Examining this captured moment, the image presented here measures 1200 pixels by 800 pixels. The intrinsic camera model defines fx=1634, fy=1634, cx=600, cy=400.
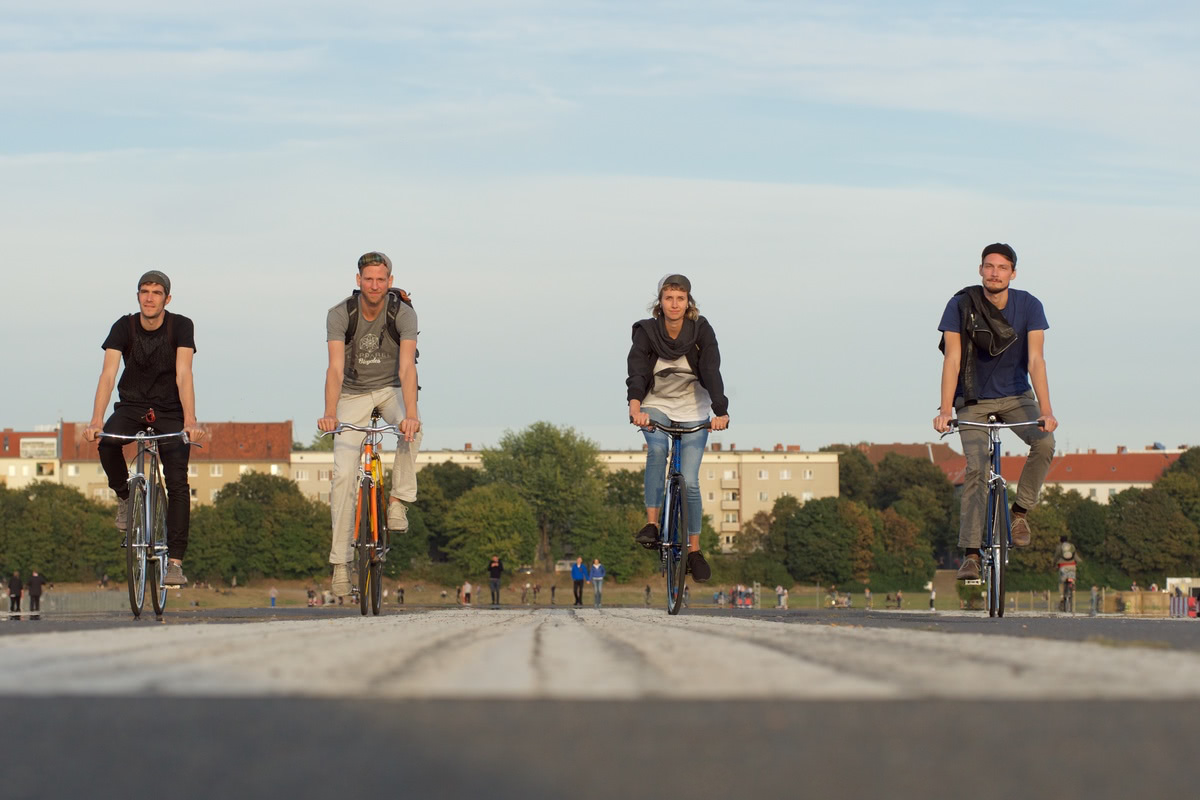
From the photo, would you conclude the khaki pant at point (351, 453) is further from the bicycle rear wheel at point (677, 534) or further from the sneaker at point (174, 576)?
the bicycle rear wheel at point (677, 534)

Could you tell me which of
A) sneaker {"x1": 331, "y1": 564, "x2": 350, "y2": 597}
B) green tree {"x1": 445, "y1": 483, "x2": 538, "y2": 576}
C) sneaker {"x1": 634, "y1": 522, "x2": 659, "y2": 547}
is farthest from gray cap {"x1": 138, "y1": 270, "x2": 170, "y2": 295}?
green tree {"x1": 445, "y1": 483, "x2": 538, "y2": 576}

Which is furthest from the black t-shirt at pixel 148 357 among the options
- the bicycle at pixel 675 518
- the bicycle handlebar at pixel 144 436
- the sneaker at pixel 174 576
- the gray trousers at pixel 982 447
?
the gray trousers at pixel 982 447

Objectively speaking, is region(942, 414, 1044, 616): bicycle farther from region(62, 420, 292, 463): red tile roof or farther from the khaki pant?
region(62, 420, 292, 463): red tile roof

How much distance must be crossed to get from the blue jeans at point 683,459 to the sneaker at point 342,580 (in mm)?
2361

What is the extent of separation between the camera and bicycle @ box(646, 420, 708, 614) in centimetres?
1177

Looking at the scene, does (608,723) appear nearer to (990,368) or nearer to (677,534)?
(677,534)

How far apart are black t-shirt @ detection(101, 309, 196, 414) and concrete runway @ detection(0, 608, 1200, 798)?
746 cm

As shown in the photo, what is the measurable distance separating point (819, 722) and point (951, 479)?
648ft

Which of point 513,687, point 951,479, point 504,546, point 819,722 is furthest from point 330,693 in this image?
point 951,479

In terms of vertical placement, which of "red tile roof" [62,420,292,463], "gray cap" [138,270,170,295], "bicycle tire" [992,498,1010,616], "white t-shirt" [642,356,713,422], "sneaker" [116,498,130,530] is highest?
"red tile roof" [62,420,292,463]

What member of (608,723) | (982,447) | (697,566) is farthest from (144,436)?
(608,723)

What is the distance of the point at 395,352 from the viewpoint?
1238cm

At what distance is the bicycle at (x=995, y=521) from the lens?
1192 centimetres

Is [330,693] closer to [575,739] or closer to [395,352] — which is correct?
[575,739]
